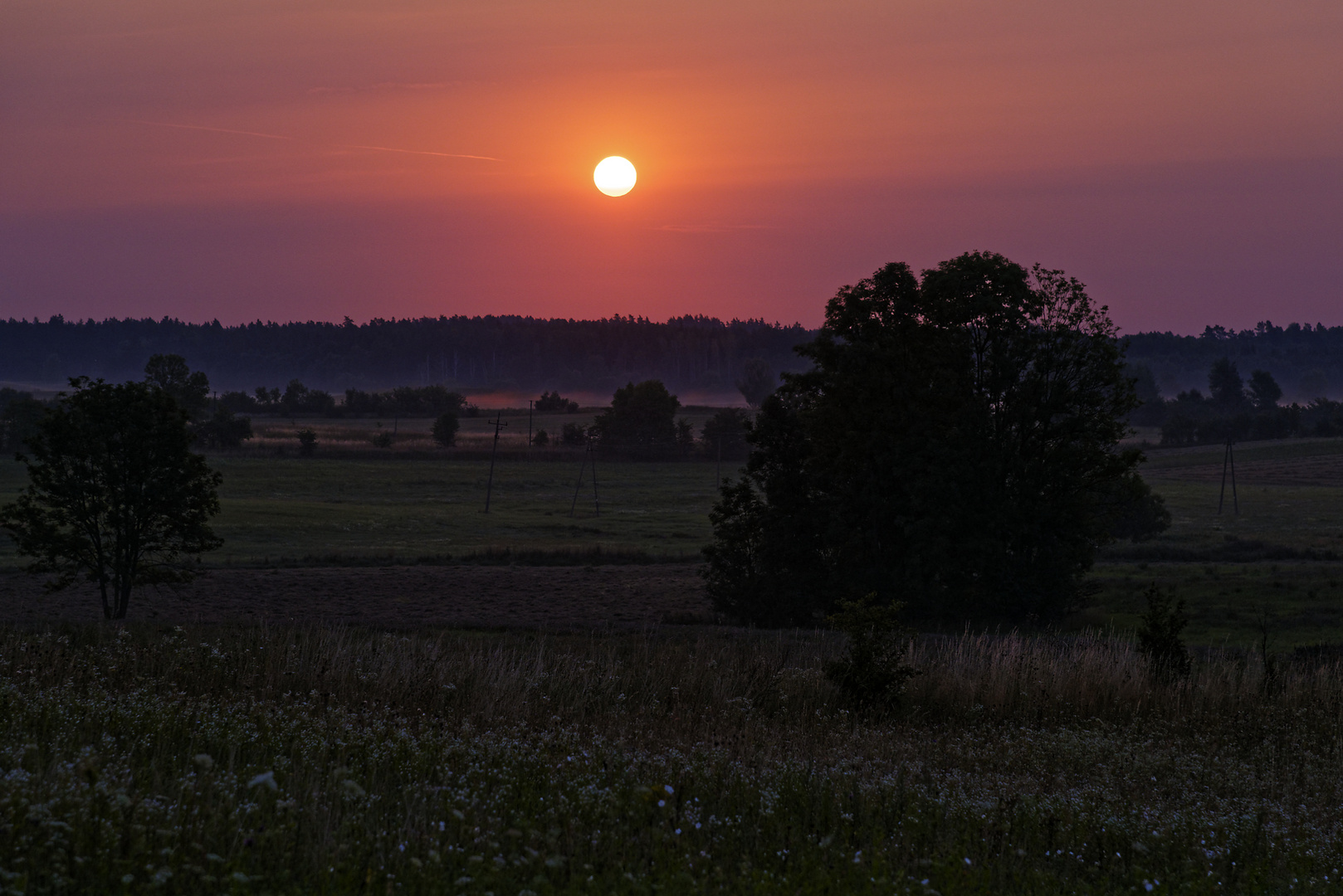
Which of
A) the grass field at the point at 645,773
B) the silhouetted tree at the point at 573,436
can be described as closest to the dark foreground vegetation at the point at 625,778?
the grass field at the point at 645,773

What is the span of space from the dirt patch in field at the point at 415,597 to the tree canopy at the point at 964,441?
304 inches

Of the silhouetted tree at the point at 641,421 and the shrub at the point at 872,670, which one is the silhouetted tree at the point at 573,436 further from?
the shrub at the point at 872,670

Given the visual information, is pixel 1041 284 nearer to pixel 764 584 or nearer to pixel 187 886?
pixel 764 584

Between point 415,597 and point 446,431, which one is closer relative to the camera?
point 415,597

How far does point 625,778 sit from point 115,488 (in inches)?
1304

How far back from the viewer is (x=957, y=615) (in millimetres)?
40062

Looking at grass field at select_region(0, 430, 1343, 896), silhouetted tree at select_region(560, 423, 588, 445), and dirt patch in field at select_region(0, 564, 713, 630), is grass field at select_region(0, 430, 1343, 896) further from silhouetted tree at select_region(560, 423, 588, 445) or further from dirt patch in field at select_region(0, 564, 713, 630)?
silhouetted tree at select_region(560, 423, 588, 445)

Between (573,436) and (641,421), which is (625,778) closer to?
(573,436)

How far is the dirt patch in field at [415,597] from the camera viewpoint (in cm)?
3844

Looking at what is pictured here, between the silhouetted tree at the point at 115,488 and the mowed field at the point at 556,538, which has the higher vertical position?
the silhouetted tree at the point at 115,488

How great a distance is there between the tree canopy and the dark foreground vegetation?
2385 cm

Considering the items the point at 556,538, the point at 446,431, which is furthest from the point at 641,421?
the point at 556,538

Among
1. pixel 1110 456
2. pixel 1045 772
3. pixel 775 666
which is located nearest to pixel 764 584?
pixel 1110 456

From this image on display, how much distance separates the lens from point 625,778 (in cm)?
829
